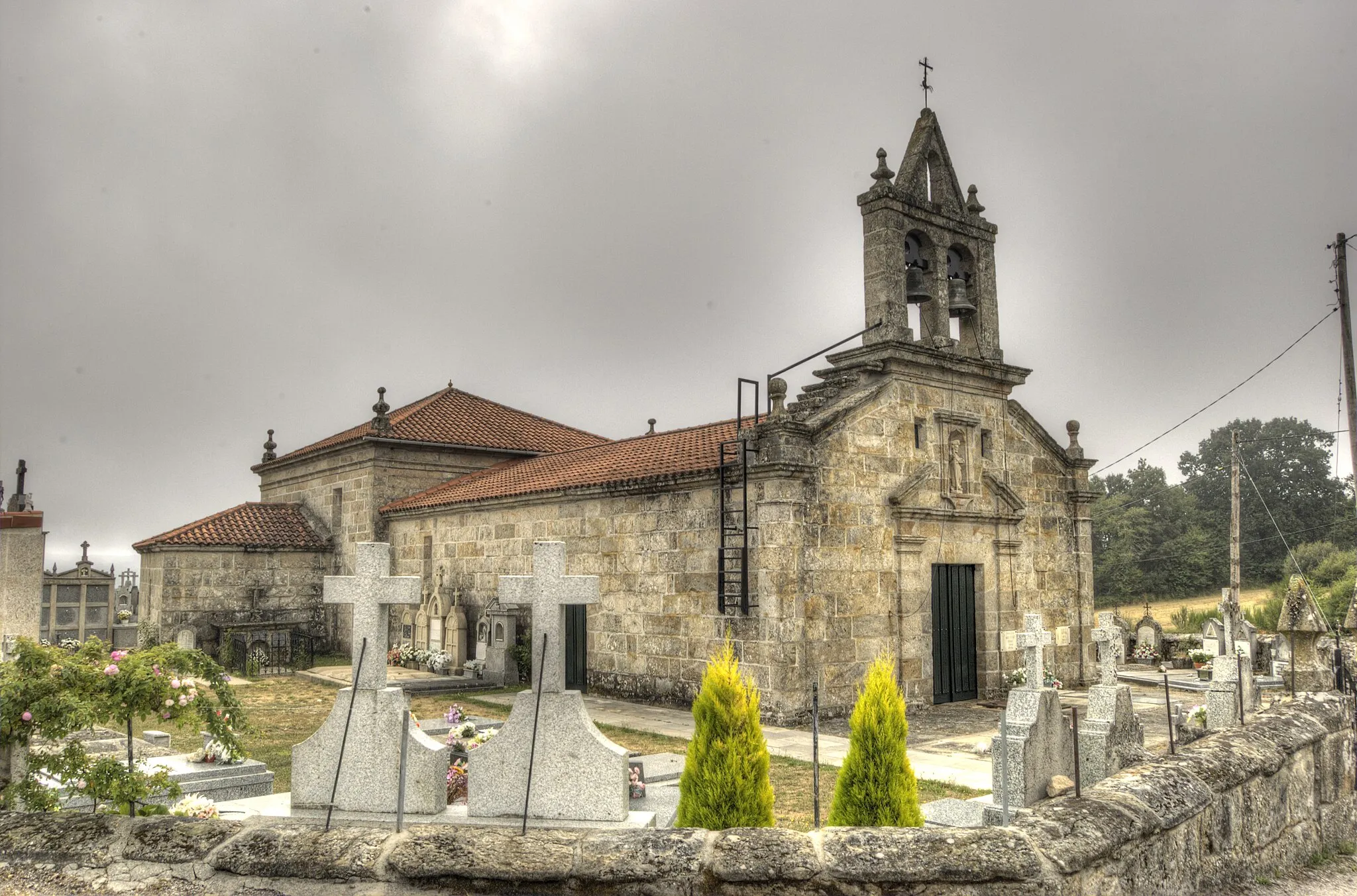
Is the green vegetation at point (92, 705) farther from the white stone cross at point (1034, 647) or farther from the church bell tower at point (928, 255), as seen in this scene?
the church bell tower at point (928, 255)

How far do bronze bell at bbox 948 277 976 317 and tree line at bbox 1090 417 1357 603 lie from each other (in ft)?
130

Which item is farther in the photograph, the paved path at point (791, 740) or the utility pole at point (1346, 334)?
the utility pole at point (1346, 334)

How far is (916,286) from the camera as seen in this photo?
16078mm

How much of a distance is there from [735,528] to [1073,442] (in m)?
8.21

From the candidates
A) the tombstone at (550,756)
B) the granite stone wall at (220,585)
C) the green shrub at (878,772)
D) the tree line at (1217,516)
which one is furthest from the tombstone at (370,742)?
the tree line at (1217,516)

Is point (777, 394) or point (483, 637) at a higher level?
point (777, 394)

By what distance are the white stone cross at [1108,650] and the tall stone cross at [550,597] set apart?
17.5 feet

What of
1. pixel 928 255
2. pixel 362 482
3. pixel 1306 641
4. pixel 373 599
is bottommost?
pixel 1306 641

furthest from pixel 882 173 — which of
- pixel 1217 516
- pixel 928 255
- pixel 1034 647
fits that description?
pixel 1217 516

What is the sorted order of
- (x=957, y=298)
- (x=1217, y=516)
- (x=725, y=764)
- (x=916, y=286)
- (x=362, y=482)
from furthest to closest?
1. (x=1217, y=516)
2. (x=362, y=482)
3. (x=957, y=298)
4. (x=916, y=286)
5. (x=725, y=764)

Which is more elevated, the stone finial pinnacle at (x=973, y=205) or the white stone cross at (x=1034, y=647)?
the stone finial pinnacle at (x=973, y=205)

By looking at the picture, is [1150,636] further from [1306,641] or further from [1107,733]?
[1107,733]

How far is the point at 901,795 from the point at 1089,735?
2503 millimetres

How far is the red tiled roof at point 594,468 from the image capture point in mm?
16641
